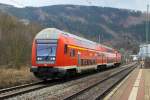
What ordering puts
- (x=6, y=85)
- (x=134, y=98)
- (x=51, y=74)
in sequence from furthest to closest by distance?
1. (x=51, y=74)
2. (x=6, y=85)
3. (x=134, y=98)

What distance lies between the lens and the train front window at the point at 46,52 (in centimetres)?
2864

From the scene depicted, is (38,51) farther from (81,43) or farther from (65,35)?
(81,43)

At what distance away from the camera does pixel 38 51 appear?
28922 mm

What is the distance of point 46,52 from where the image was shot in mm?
28781

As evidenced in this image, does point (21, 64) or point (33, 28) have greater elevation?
point (33, 28)

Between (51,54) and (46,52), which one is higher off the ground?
(46,52)

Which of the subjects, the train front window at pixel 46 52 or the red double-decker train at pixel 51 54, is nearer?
the red double-decker train at pixel 51 54

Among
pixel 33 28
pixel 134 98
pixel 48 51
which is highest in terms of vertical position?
pixel 33 28

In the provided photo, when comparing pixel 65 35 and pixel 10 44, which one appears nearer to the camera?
pixel 65 35

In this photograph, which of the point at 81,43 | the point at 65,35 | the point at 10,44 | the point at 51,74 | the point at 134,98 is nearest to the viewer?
the point at 134,98

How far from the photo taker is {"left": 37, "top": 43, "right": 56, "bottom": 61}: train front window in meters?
28.6

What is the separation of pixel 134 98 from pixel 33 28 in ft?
140

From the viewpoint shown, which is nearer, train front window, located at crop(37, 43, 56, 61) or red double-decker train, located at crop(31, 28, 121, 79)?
red double-decker train, located at crop(31, 28, 121, 79)

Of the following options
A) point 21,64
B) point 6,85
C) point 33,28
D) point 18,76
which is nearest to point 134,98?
point 6,85
